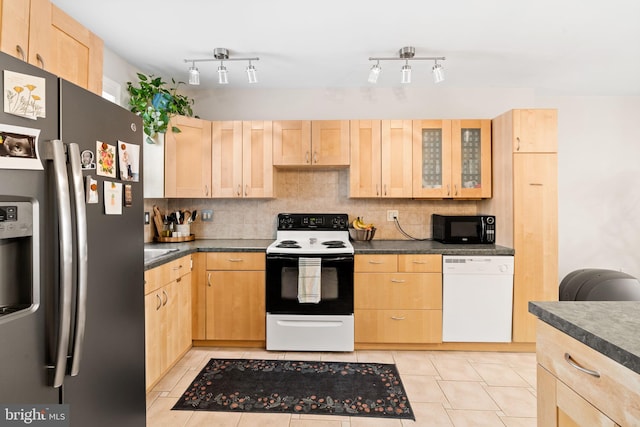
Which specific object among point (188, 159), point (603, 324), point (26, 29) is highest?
point (26, 29)

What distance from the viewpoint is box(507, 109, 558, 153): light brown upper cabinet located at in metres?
2.92

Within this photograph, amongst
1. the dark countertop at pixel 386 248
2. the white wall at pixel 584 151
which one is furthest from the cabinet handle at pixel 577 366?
the white wall at pixel 584 151

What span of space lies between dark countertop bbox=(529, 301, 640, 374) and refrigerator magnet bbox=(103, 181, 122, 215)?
156cm

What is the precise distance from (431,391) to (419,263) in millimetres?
997

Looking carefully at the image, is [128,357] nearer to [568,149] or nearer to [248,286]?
[248,286]

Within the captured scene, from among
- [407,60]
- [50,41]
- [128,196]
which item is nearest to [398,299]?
[407,60]

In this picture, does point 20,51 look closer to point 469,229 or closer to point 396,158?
point 396,158

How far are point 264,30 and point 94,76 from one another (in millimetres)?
1228

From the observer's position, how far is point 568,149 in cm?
368

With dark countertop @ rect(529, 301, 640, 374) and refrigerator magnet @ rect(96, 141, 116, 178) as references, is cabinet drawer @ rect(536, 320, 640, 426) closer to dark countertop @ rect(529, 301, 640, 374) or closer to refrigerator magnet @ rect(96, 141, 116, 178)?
dark countertop @ rect(529, 301, 640, 374)

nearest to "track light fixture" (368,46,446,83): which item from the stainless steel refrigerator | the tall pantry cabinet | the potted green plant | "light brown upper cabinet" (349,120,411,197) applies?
"light brown upper cabinet" (349,120,411,197)

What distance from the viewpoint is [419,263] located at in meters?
2.98

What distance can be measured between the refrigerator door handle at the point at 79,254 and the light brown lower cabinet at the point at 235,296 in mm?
1911

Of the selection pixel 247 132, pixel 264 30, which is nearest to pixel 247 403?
pixel 247 132
